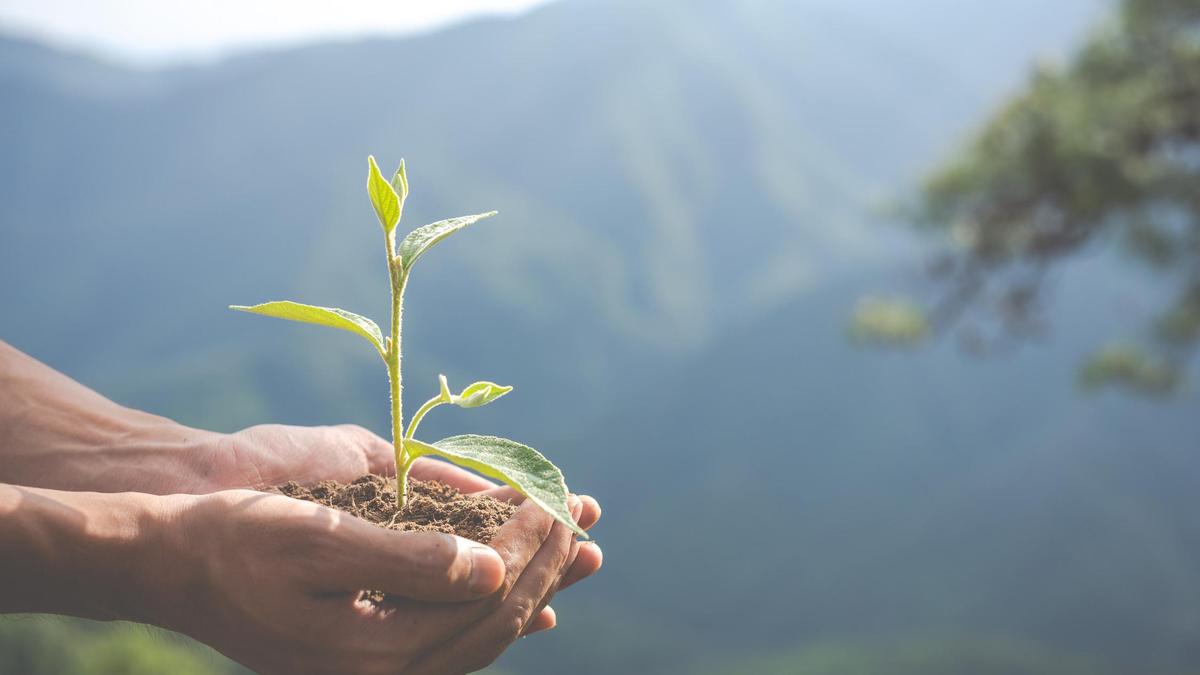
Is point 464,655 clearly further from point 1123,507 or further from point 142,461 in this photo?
point 1123,507

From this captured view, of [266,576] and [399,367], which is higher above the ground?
[399,367]

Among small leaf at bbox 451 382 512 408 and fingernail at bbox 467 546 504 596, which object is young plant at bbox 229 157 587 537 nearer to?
small leaf at bbox 451 382 512 408

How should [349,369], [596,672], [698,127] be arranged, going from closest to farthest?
[596,672] → [349,369] → [698,127]


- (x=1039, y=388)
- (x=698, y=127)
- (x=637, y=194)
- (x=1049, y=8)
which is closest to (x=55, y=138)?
(x=637, y=194)

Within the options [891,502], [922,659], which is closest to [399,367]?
[922,659]

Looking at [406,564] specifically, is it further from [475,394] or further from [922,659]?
[922,659]

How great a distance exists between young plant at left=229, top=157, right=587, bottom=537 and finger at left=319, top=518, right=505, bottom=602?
0.15m

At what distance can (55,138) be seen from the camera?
68.7 m

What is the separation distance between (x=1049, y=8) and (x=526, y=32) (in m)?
49.4

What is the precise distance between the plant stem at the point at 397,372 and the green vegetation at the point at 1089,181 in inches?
200

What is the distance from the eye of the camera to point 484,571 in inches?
54.6

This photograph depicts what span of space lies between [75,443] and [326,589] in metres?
0.95

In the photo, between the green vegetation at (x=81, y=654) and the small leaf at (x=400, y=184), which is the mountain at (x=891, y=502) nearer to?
the green vegetation at (x=81, y=654)

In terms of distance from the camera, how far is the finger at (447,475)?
84.0 inches
